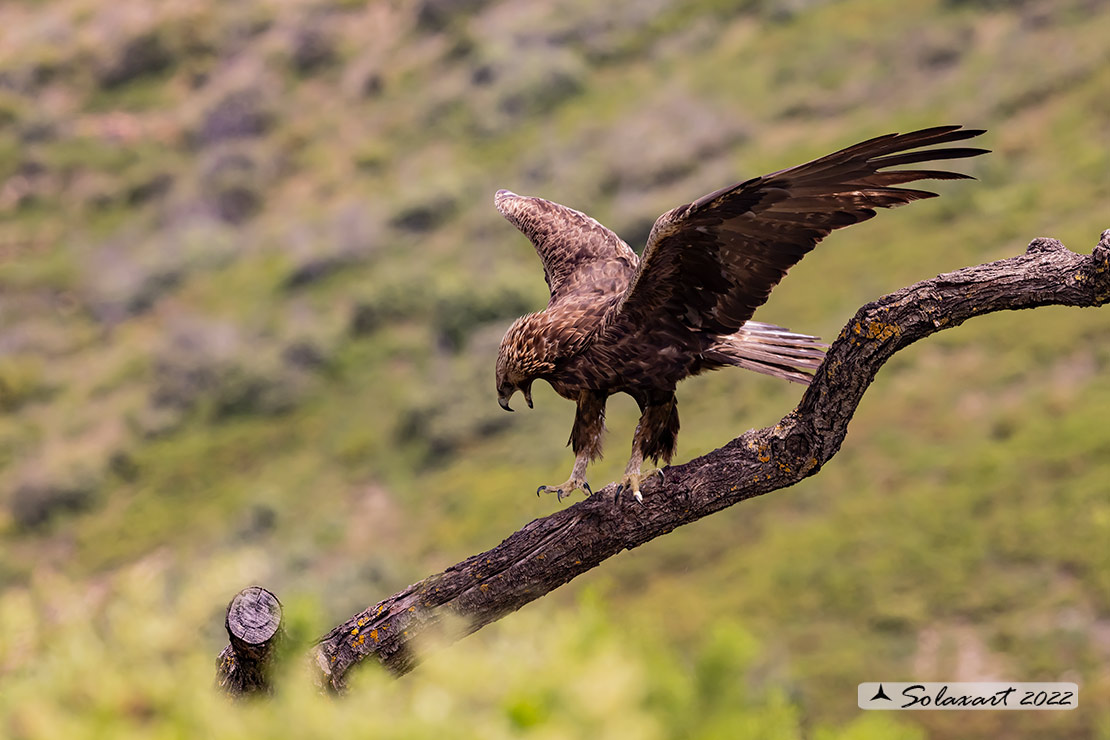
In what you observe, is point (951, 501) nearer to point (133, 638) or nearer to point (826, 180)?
point (826, 180)

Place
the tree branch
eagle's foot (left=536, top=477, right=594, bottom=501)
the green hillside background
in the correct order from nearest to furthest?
the green hillside background, the tree branch, eagle's foot (left=536, top=477, right=594, bottom=501)

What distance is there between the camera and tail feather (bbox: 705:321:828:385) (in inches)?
208

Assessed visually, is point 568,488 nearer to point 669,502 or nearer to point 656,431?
point 656,431

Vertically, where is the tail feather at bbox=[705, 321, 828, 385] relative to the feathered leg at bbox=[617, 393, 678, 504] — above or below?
above

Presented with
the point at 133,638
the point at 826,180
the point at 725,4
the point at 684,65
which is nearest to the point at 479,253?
the point at 684,65

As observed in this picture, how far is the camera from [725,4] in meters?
31.2

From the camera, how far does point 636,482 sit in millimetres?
4766

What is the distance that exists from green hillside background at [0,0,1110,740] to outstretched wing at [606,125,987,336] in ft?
4.97

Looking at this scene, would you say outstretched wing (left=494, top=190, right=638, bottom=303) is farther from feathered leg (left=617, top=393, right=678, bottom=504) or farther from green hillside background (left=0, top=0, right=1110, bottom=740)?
green hillside background (left=0, top=0, right=1110, bottom=740)

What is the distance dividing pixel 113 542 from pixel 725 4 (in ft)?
72.9

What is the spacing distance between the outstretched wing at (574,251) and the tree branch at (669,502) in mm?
1442

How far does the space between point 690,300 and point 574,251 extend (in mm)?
1441

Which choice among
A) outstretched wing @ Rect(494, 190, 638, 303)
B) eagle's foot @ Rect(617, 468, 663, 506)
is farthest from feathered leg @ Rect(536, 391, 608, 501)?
eagle's foot @ Rect(617, 468, 663, 506)

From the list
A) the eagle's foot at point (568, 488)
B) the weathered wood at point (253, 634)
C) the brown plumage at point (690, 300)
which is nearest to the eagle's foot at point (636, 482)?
the brown plumage at point (690, 300)
